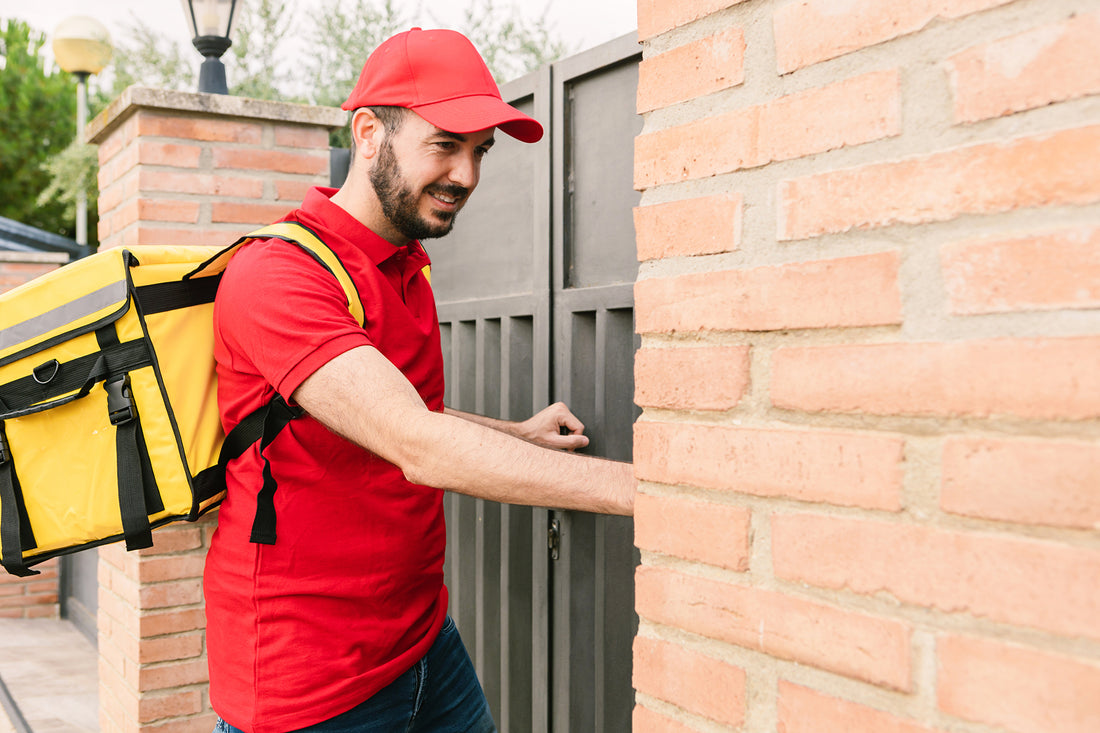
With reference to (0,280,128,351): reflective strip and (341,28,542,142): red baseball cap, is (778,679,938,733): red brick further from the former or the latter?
(0,280,128,351): reflective strip

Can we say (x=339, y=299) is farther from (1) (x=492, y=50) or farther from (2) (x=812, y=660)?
(1) (x=492, y=50)

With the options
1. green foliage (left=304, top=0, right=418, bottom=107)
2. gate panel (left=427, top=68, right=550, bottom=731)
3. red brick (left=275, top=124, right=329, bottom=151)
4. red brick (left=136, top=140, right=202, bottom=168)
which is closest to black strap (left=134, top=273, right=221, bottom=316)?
gate panel (left=427, top=68, right=550, bottom=731)

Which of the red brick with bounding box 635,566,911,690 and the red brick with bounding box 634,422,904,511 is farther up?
the red brick with bounding box 634,422,904,511

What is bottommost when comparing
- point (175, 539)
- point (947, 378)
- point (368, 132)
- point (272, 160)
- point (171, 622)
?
point (171, 622)

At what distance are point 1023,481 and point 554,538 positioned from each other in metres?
1.69

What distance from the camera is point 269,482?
171 centimetres

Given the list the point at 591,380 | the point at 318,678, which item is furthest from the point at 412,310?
the point at 318,678

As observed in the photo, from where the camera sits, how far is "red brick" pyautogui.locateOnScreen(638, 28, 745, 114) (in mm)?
1081

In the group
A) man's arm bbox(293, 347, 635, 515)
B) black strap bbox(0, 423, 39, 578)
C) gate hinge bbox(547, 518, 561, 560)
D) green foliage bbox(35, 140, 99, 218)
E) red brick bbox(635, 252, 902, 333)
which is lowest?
gate hinge bbox(547, 518, 561, 560)

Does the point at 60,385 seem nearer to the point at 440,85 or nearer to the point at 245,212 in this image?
the point at 440,85

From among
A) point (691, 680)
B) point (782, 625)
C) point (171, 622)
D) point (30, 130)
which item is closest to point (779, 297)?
point (782, 625)

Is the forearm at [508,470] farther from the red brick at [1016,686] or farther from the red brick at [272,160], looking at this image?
the red brick at [272,160]

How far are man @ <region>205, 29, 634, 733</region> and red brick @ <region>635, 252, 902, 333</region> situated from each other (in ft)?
1.73

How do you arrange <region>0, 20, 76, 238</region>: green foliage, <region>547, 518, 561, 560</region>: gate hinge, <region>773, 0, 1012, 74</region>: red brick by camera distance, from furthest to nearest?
<region>0, 20, 76, 238</region>: green foliage < <region>547, 518, 561, 560</region>: gate hinge < <region>773, 0, 1012, 74</region>: red brick
